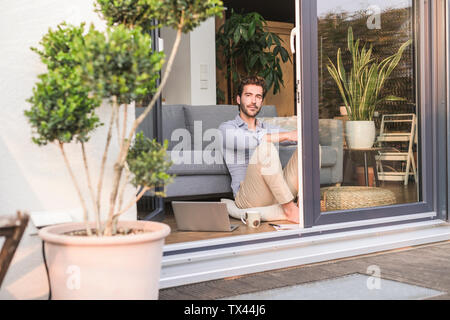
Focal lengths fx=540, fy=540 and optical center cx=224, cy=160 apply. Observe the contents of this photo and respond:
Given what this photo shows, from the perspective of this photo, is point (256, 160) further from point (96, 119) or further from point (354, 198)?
point (96, 119)

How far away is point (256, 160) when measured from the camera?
3.75m

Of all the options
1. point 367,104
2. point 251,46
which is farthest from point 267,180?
point 251,46

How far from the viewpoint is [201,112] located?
5055 mm

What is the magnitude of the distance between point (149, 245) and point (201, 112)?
333cm

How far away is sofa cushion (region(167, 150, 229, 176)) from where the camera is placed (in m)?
4.25

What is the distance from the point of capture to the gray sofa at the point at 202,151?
329 cm

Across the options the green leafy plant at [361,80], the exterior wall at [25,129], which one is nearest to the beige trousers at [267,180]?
the green leafy plant at [361,80]

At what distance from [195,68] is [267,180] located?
2.67 m

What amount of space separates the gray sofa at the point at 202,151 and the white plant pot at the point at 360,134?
0.08 m

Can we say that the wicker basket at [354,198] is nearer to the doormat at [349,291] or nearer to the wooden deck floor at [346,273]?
the wooden deck floor at [346,273]

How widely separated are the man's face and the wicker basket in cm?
108

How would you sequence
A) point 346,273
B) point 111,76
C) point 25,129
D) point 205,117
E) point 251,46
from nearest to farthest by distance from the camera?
1. point 111,76
2. point 25,129
3. point 346,273
4. point 205,117
5. point 251,46
